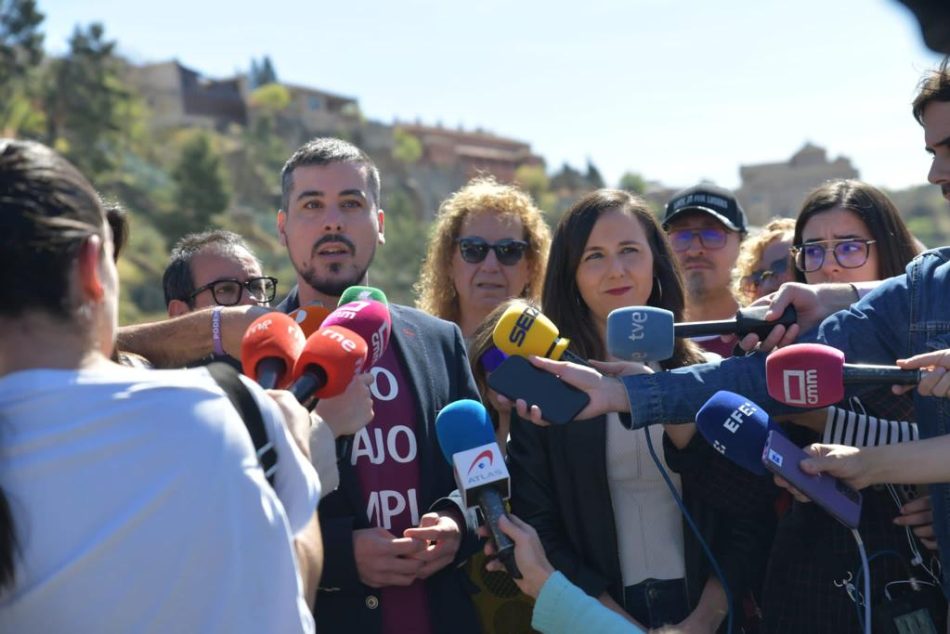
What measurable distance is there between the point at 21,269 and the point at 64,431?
0.99 ft

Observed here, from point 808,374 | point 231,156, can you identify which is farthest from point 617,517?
point 231,156

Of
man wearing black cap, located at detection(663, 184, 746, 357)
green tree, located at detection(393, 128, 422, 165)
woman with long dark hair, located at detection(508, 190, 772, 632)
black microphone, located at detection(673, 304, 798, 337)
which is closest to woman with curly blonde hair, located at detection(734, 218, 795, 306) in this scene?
man wearing black cap, located at detection(663, 184, 746, 357)

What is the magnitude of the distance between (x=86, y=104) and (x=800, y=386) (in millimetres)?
47933

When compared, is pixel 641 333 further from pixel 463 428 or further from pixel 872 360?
pixel 872 360

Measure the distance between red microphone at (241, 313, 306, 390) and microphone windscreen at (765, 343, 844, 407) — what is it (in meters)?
1.27

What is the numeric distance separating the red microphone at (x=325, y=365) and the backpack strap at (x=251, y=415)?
0.40 metres

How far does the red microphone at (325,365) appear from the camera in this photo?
257 centimetres

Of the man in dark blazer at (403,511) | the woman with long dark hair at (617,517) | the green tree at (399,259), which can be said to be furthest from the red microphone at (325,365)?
the green tree at (399,259)

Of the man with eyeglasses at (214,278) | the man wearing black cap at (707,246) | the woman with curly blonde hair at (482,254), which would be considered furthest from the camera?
the man wearing black cap at (707,246)

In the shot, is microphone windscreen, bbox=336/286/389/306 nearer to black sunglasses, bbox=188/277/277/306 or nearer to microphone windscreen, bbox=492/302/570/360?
microphone windscreen, bbox=492/302/570/360

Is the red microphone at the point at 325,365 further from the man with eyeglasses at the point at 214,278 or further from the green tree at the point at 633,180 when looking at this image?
the green tree at the point at 633,180

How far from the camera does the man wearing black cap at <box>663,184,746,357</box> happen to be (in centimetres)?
554

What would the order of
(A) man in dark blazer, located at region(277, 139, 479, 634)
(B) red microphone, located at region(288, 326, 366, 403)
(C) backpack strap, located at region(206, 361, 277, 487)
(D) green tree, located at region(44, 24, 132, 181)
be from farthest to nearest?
(D) green tree, located at region(44, 24, 132, 181), (A) man in dark blazer, located at region(277, 139, 479, 634), (B) red microphone, located at region(288, 326, 366, 403), (C) backpack strap, located at region(206, 361, 277, 487)

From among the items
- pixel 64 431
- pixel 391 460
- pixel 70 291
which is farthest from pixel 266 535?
pixel 391 460
